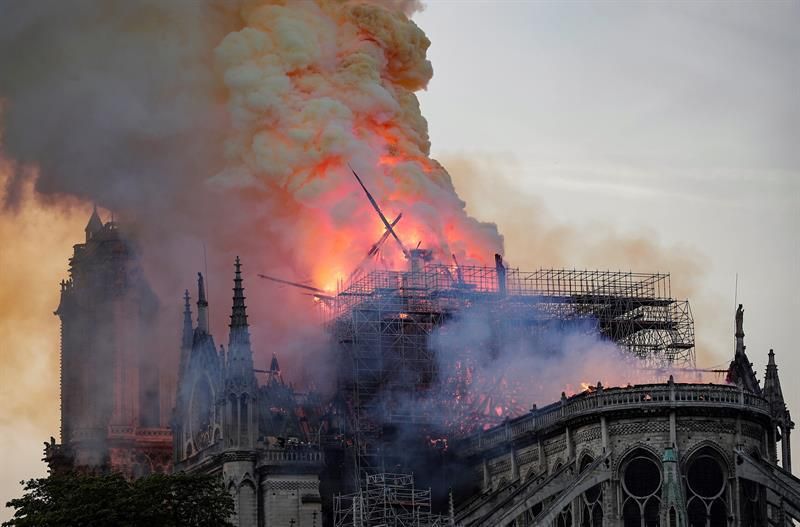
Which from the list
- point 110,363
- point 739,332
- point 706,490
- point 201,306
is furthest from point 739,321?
point 110,363

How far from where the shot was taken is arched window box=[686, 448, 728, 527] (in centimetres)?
10381

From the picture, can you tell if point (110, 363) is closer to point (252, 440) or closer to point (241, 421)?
point (241, 421)

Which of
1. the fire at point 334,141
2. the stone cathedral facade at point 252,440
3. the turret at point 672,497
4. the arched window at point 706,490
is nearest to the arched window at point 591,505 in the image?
the arched window at point 706,490

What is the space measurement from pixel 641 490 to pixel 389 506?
17.1m

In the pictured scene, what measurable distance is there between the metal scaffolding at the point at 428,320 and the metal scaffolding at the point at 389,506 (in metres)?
1.90

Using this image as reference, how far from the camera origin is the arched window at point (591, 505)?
348ft

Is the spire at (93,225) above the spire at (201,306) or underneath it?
above

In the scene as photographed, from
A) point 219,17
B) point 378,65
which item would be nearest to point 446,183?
point 378,65

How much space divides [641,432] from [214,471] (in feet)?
95.0

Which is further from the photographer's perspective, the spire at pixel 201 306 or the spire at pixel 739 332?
the spire at pixel 201 306

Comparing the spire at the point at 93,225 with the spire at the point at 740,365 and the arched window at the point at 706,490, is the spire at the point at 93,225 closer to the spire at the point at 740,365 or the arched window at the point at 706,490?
the spire at the point at 740,365

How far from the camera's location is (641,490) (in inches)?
4129

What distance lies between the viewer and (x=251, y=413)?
123188 mm

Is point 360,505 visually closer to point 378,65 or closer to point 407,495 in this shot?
point 407,495
